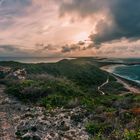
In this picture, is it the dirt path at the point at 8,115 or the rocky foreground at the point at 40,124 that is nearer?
the rocky foreground at the point at 40,124

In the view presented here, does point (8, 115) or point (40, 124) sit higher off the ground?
point (8, 115)

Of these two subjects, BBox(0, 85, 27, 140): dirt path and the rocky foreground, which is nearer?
the rocky foreground

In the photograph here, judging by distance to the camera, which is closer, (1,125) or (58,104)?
(1,125)

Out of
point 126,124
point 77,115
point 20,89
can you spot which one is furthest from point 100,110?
point 20,89

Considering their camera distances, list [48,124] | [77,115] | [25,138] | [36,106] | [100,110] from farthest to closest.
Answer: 1. [36,106]
2. [100,110]
3. [77,115]
4. [48,124]
5. [25,138]

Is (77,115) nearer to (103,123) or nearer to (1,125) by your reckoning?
(103,123)

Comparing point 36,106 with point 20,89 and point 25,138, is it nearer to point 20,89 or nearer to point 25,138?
point 20,89

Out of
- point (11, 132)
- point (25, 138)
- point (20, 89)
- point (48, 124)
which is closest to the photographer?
point (25, 138)

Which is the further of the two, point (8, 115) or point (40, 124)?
point (8, 115)
